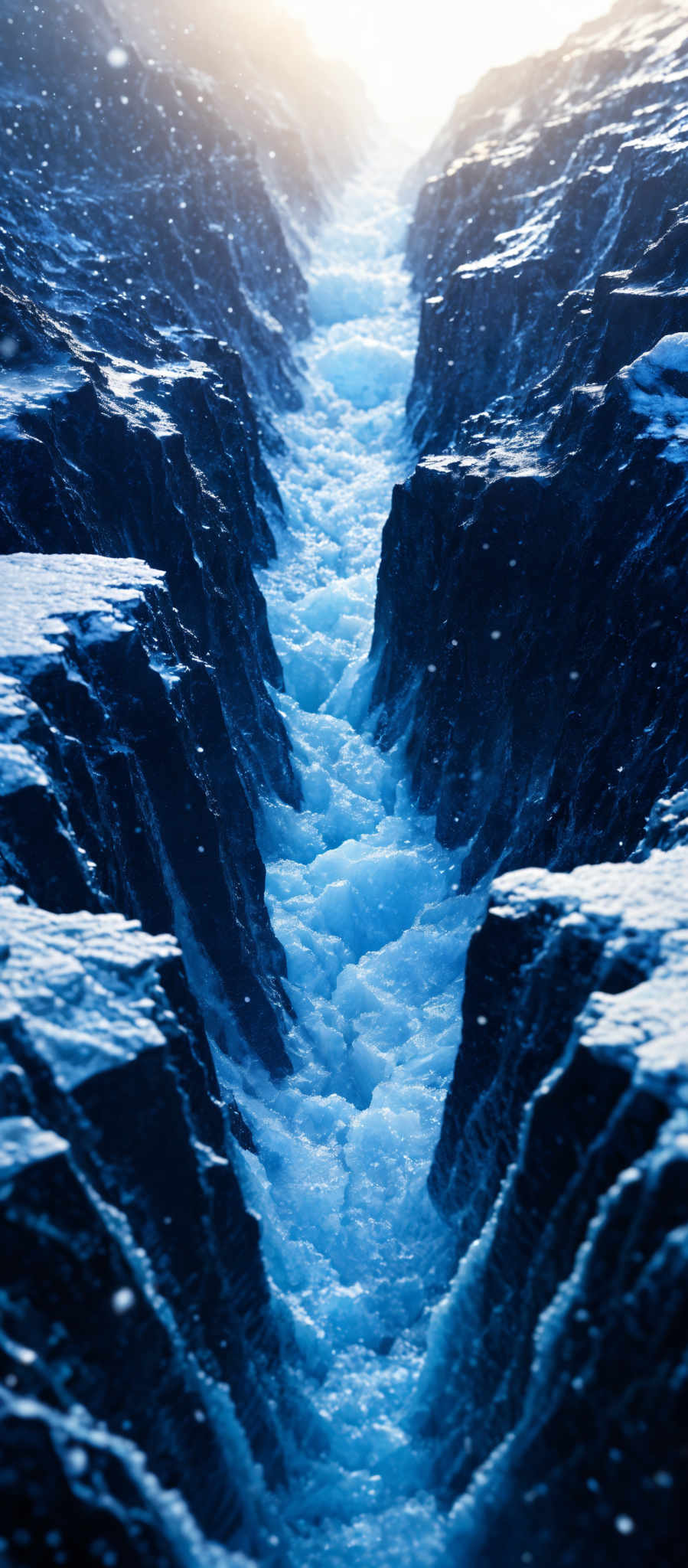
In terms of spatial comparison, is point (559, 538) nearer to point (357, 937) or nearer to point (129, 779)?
point (129, 779)

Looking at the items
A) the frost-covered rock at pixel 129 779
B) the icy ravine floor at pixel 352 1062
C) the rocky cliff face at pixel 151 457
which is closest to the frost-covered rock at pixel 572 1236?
the icy ravine floor at pixel 352 1062

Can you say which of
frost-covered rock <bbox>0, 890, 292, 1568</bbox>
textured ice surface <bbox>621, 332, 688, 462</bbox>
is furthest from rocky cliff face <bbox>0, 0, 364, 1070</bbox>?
textured ice surface <bbox>621, 332, 688, 462</bbox>

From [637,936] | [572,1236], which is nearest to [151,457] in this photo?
[637,936]

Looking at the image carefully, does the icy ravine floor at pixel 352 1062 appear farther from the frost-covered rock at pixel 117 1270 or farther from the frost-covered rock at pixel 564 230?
the frost-covered rock at pixel 564 230

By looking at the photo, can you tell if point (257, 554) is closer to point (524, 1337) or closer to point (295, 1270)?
point (295, 1270)

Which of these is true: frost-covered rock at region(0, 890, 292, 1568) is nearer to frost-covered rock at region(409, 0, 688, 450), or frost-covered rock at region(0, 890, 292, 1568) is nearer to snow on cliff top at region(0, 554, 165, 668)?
snow on cliff top at region(0, 554, 165, 668)

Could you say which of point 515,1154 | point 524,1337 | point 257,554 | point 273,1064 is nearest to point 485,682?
point 273,1064
